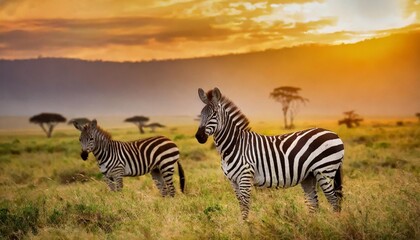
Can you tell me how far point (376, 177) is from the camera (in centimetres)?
1195

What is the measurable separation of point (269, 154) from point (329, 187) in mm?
904

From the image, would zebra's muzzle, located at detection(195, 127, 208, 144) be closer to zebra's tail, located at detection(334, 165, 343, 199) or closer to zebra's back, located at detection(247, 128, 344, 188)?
zebra's back, located at detection(247, 128, 344, 188)

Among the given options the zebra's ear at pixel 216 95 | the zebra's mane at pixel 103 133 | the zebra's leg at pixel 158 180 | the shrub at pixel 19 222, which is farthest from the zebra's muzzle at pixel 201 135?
the zebra's mane at pixel 103 133

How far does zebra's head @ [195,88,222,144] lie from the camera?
7355 millimetres

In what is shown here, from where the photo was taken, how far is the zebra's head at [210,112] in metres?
7.36

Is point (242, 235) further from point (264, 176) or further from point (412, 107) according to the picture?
point (412, 107)

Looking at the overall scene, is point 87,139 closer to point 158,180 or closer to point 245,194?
point 158,180

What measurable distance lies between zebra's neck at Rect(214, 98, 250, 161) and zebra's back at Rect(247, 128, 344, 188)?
0.28 m

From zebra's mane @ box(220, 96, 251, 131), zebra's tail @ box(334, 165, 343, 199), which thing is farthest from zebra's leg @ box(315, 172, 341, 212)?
zebra's mane @ box(220, 96, 251, 131)

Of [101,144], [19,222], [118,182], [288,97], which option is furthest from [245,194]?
[288,97]

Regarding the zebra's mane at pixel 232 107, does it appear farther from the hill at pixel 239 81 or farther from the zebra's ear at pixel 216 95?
the hill at pixel 239 81

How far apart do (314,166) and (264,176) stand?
2.21 feet

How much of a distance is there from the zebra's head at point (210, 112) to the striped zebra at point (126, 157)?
3597mm

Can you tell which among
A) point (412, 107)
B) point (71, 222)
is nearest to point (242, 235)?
point (71, 222)
